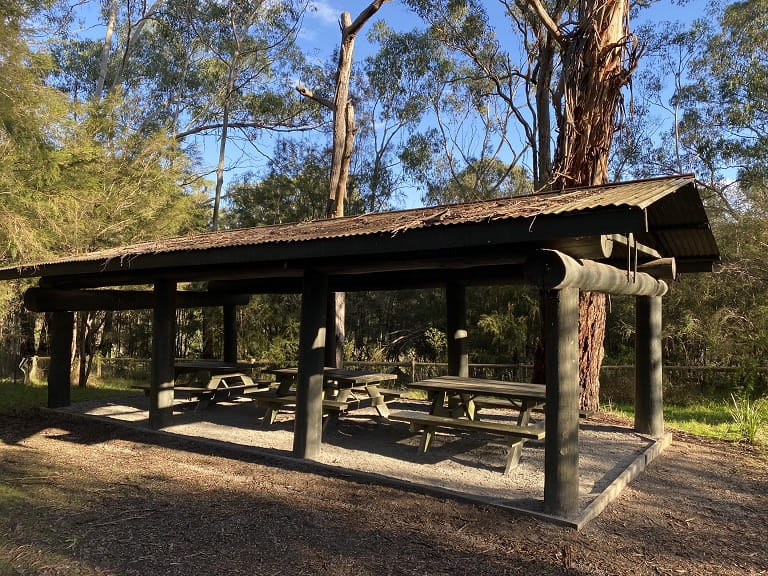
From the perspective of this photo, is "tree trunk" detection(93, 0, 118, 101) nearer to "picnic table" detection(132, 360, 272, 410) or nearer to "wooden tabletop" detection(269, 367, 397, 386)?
"picnic table" detection(132, 360, 272, 410)

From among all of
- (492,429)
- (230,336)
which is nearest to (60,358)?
(230,336)

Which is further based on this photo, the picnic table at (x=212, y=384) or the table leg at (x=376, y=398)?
the picnic table at (x=212, y=384)

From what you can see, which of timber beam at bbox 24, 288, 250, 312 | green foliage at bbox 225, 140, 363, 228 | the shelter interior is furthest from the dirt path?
green foliage at bbox 225, 140, 363, 228

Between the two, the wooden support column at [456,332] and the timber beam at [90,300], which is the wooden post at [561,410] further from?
the timber beam at [90,300]

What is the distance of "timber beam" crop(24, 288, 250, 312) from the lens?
7.92 metres

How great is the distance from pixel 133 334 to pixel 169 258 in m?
11.9

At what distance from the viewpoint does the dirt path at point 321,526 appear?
3.29 meters

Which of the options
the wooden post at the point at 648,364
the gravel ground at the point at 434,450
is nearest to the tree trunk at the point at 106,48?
the gravel ground at the point at 434,450

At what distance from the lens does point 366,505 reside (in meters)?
4.32

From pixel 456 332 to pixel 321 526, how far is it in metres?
5.15

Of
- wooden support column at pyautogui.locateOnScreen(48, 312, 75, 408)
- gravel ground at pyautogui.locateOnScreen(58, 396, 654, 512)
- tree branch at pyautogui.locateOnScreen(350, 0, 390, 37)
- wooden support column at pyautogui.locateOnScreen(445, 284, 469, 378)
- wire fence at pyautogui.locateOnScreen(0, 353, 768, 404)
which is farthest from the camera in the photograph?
tree branch at pyautogui.locateOnScreen(350, 0, 390, 37)

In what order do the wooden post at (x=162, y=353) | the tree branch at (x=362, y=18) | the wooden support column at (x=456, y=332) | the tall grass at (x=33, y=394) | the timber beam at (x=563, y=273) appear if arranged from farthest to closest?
the tree branch at (x=362, y=18) → the tall grass at (x=33, y=394) → the wooden support column at (x=456, y=332) → the wooden post at (x=162, y=353) → the timber beam at (x=563, y=273)

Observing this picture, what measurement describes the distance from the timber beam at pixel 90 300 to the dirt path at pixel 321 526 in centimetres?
290

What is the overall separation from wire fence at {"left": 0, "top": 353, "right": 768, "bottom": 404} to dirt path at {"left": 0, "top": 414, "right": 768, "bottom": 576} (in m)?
4.24
